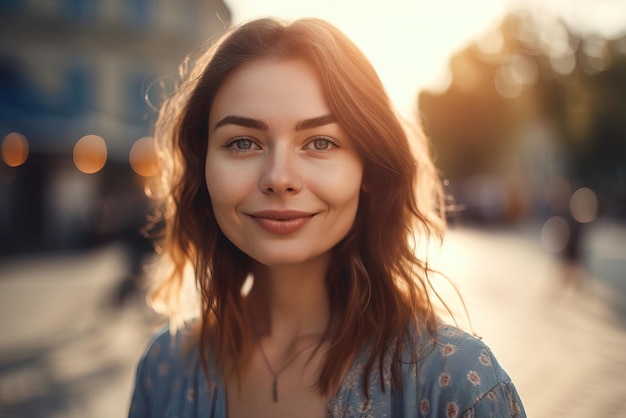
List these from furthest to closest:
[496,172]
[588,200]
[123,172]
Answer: [496,172] < [588,200] < [123,172]

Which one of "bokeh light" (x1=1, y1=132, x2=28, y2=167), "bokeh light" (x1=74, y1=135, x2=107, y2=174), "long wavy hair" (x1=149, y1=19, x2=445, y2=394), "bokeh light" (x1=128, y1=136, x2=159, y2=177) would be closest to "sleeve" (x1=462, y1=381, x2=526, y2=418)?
"long wavy hair" (x1=149, y1=19, x2=445, y2=394)

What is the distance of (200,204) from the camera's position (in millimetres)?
→ 2287

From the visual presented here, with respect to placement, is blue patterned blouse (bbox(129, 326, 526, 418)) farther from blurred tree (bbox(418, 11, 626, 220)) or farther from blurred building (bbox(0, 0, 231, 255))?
blurred tree (bbox(418, 11, 626, 220))

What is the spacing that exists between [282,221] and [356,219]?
36cm

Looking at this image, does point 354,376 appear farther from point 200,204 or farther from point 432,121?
point 432,121

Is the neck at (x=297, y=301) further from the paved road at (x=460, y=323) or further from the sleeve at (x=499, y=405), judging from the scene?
the sleeve at (x=499, y=405)

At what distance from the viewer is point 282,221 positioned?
184 centimetres

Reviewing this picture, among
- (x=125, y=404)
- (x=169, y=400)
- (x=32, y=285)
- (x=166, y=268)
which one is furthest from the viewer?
(x=32, y=285)

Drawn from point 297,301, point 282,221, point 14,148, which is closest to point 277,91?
point 282,221

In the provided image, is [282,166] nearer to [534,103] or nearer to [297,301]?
[297,301]

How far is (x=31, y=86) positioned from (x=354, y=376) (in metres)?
18.2

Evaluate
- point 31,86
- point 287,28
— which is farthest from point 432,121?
point 287,28

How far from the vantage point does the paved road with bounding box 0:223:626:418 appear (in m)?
5.71

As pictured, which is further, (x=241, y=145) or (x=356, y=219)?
(x=356, y=219)
